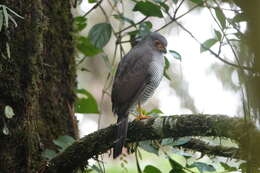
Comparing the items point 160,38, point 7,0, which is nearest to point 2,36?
point 7,0

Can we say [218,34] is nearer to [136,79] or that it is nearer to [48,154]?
[136,79]

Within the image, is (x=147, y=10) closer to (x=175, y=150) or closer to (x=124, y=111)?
(x=124, y=111)

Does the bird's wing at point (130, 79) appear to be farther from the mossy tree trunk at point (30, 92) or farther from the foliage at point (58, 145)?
the foliage at point (58, 145)

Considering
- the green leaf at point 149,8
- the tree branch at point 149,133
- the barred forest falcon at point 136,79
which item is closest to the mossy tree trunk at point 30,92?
the tree branch at point 149,133

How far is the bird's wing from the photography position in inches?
140

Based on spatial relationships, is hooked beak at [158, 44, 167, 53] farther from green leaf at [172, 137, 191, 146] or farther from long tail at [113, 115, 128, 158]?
green leaf at [172, 137, 191, 146]

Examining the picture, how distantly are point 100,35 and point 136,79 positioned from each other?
0.62m

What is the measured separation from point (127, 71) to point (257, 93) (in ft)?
10.5

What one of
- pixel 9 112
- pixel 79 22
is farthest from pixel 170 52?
pixel 9 112

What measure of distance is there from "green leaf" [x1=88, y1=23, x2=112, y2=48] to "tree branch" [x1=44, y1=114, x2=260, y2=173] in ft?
2.80

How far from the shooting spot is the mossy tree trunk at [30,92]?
2.62 m

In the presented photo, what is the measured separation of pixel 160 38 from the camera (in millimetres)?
4828

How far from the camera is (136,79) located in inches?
151

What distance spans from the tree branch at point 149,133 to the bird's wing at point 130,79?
0.72 metres
